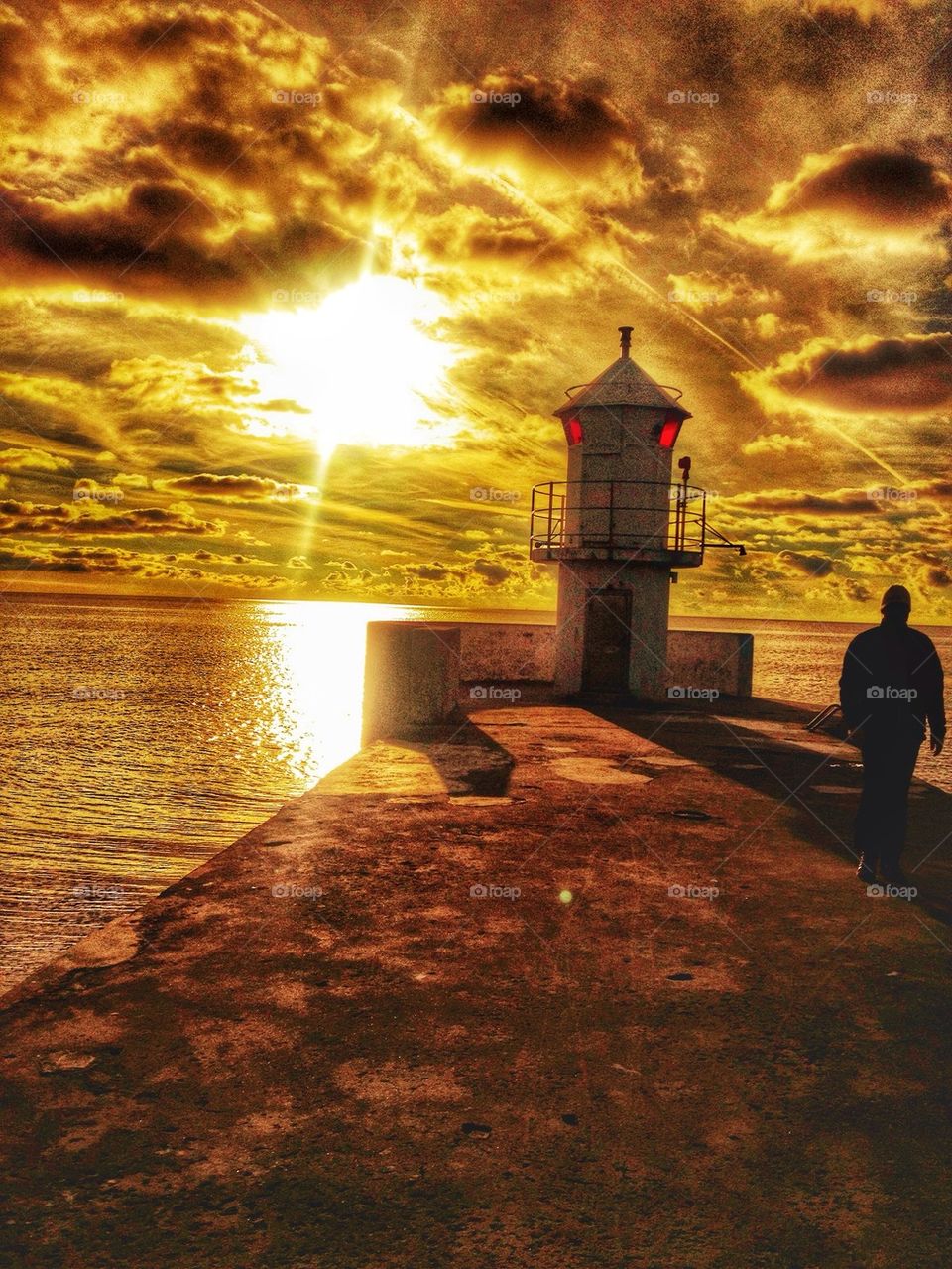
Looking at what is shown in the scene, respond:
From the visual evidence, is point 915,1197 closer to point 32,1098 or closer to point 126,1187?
point 126,1187

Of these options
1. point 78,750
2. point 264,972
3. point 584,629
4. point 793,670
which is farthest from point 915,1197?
point 793,670

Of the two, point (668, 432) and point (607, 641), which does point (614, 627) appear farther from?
point (668, 432)

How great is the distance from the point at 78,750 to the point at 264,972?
74.0 feet

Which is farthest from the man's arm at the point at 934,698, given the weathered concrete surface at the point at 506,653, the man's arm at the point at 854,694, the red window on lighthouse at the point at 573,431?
the weathered concrete surface at the point at 506,653

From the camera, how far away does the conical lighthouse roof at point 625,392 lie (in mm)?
19875

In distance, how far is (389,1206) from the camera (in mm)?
3182

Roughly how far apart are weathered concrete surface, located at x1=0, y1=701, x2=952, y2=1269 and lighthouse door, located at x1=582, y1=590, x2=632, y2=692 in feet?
41.0
